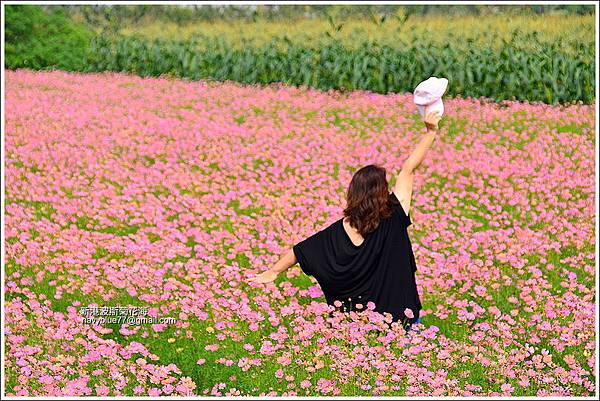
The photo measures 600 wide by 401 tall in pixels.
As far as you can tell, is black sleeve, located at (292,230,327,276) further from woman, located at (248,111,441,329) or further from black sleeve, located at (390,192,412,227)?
black sleeve, located at (390,192,412,227)

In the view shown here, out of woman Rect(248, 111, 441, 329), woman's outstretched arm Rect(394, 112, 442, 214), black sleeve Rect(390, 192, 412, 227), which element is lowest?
woman Rect(248, 111, 441, 329)

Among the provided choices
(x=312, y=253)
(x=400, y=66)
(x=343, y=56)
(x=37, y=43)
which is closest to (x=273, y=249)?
(x=312, y=253)

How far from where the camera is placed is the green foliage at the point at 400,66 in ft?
58.9

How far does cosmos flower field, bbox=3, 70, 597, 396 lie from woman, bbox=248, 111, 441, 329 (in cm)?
31

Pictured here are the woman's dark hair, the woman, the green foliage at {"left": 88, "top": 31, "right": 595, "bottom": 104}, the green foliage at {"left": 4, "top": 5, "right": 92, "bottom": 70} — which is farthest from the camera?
the green foliage at {"left": 4, "top": 5, "right": 92, "bottom": 70}

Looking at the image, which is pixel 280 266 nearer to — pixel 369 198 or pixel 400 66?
pixel 369 198

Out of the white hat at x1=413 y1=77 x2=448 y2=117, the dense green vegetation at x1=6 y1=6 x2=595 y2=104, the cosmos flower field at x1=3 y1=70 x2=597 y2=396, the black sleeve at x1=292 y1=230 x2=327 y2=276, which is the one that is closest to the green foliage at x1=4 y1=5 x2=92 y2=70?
the dense green vegetation at x1=6 y1=6 x2=595 y2=104

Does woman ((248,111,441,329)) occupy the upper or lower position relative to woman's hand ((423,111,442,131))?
lower

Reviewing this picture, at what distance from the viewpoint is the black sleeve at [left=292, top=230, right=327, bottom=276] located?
6297 millimetres

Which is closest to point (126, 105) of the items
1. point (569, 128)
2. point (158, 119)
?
point (158, 119)

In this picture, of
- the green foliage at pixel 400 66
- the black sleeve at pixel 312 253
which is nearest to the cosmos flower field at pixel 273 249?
the black sleeve at pixel 312 253

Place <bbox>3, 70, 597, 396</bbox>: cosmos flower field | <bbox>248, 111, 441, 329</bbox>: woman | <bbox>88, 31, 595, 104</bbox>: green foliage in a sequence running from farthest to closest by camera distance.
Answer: <bbox>88, 31, 595, 104</bbox>: green foliage < <bbox>248, 111, 441, 329</bbox>: woman < <bbox>3, 70, 597, 396</bbox>: cosmos flower field

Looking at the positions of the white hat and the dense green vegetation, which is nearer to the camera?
the white hat

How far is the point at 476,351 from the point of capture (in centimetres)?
577
